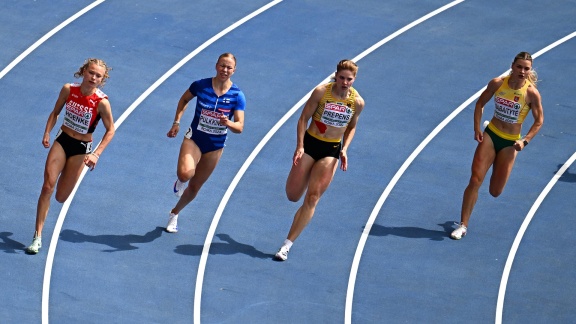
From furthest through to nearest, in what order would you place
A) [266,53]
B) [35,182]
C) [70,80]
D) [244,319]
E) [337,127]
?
[266,53] → [70,80] → [35,182] → [337,127] → [244,319]

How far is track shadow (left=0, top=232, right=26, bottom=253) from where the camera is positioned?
12.1 m

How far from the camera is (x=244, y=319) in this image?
1151 cm

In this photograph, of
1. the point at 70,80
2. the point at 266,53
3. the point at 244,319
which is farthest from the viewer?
the point at 266,53

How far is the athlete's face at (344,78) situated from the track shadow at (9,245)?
3834mm

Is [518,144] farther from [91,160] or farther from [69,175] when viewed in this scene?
[69,175]

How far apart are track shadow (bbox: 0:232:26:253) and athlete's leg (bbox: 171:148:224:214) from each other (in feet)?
5.85

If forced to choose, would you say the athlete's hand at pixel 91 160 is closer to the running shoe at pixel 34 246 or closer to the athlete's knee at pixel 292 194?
the running shoe at pixel 34 246

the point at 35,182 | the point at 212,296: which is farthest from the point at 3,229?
the point at 212,296

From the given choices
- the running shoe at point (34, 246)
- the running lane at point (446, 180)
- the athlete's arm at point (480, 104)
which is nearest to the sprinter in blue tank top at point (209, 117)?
the running shoe at point (34, 246)

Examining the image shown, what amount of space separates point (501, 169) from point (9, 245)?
5640 mm

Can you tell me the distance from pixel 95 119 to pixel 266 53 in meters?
5.27

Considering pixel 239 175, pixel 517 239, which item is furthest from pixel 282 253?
pixel 517 239

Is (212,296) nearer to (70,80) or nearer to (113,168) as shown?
(113,168)

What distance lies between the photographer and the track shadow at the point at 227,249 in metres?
12.6
